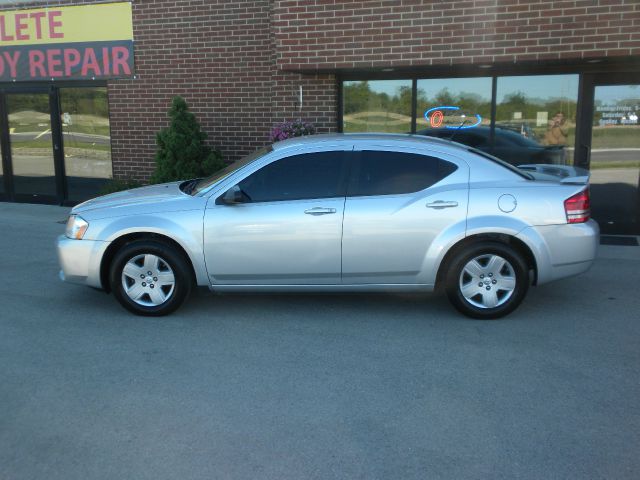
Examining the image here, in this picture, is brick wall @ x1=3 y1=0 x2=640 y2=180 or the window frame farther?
brick wall @ x1=3 y1=0 x2=640 y2=180

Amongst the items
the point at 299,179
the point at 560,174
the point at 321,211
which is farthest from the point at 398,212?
the point at 560,174

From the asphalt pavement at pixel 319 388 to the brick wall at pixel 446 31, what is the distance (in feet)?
11.5

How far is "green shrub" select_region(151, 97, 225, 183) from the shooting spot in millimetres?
10500

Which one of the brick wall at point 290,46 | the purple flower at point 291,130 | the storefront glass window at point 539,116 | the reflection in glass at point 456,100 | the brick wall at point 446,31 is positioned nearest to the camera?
the brick wall at point 446,31

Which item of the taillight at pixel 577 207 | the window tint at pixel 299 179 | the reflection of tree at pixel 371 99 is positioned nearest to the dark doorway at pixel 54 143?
the reflection of tree at pixel 371 99

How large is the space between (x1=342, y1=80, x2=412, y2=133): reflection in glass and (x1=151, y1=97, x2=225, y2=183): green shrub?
234 centimetres

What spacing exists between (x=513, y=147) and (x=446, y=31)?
2064 millimetres

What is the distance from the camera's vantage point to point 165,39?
A: 37.5 feet

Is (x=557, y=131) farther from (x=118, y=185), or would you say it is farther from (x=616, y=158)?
(x=118, y=185)

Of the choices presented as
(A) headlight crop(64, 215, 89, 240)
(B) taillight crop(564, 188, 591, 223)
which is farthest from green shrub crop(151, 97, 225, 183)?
(B) taillight crop(564, 188, 591, 223)

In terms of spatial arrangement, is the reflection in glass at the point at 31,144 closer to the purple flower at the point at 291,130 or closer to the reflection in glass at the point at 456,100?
the purple flower at the point at 291,130

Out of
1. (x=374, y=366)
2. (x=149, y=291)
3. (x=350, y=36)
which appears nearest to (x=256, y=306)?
(x=149, y=291)

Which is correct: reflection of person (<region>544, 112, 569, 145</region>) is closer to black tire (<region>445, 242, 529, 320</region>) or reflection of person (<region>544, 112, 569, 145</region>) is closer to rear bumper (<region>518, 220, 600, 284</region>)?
rear bumper (<region>518, 220, 600, 284</region>)

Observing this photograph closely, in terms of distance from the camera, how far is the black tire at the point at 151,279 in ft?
19.6
